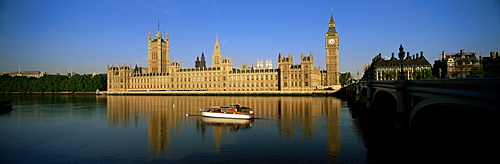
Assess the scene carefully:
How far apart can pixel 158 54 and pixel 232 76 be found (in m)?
47.0

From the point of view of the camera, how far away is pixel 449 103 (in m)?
17.9

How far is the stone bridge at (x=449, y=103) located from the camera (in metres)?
14.6

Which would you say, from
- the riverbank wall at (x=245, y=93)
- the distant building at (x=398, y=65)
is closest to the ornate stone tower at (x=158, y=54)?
the riverbank wall at (x=245, y=93)

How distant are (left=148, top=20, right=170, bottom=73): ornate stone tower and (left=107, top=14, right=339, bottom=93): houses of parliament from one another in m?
0.85

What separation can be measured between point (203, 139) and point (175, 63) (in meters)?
119

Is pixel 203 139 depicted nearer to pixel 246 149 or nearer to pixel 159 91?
pixel 246 149

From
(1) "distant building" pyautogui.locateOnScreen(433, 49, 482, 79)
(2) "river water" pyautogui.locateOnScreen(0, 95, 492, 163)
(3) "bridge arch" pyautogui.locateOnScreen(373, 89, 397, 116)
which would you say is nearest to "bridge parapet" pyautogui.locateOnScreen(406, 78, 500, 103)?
(2) "river water" pyautogui.locateOnScreen(0, 95, 492, 163)

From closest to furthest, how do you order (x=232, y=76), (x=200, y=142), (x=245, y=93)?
(x=200, y=142) < (x=245, y=93) < (x=232, y=76)

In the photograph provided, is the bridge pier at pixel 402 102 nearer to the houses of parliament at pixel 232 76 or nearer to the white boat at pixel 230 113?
the white boat at pixel 230 113

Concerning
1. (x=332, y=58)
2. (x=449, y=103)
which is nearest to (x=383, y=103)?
(x=449, y=103)

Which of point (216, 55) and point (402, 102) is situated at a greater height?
point (216, 55)

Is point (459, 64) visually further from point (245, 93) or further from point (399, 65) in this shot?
point (245, 93)

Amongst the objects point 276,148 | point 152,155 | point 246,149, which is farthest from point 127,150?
point 276,148

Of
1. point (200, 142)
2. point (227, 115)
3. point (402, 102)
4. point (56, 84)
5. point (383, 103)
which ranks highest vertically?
point (56, 84)
